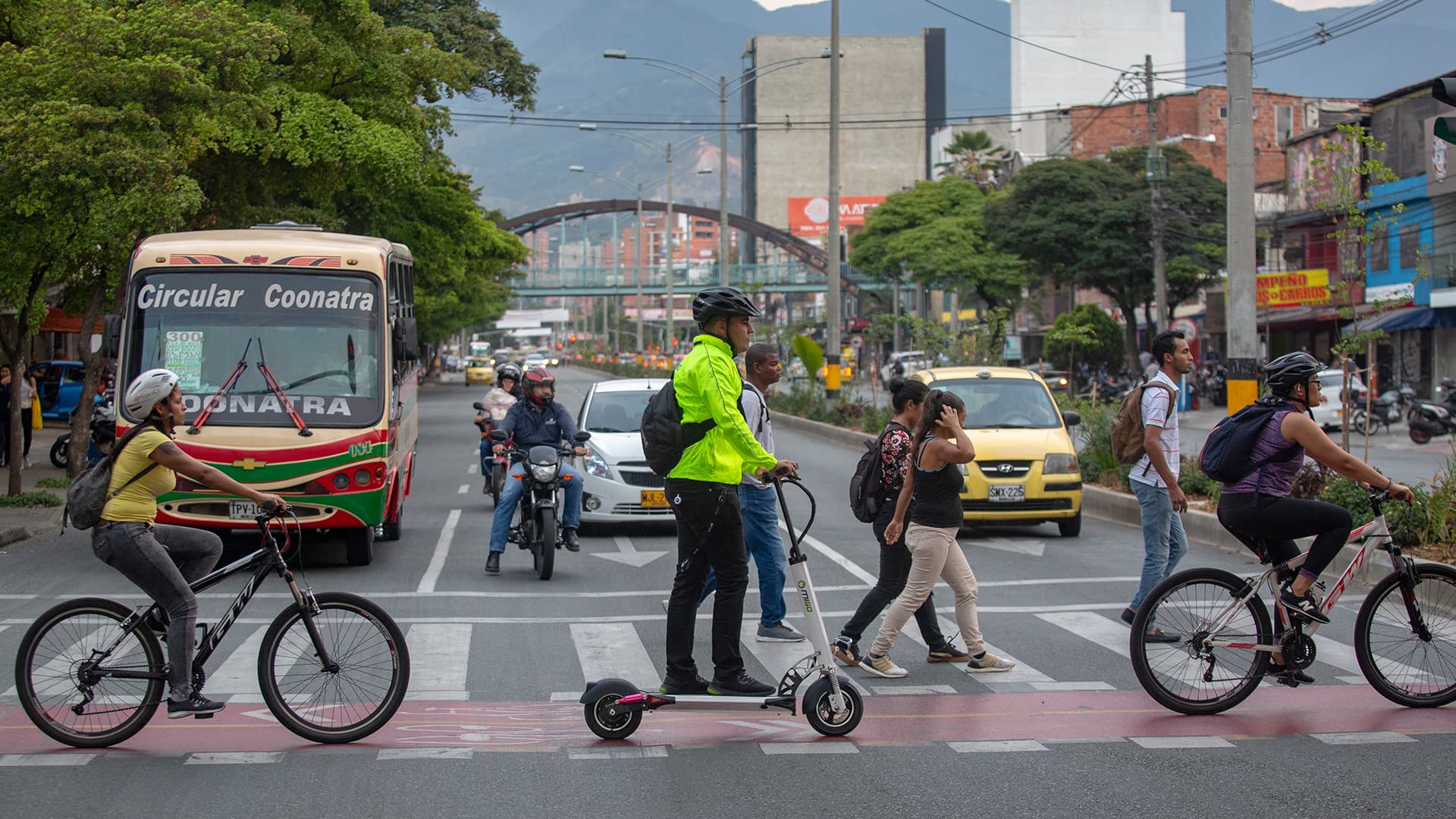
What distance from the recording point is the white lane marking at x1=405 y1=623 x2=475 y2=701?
794 centimetres

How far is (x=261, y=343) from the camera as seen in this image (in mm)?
12836

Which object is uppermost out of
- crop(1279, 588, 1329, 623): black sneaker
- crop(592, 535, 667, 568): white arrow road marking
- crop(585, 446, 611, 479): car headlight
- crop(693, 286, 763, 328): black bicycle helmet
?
crop(693, 286, 763, 328): black bicycle helmet

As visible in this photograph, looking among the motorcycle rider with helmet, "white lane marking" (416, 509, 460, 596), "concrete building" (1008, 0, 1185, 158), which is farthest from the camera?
"concrete building" (1008, 0, 1185, 158)

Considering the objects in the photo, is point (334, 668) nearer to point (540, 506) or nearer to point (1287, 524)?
point (1287, 524)

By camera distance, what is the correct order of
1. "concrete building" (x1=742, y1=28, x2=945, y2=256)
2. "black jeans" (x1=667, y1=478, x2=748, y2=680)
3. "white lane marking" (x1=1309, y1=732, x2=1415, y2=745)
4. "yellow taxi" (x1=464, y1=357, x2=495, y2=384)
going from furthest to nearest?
"concrete building" (x1=742, y1=28, x2=945, y2=256) → "yellow taxi" (x1=464, y1=357, x2=495, y2=384) → "white lane marking" (x1=1309, y1=732, x2=1415, y2=745) → "black jeans" (x1=667, y1=478, x2=748, y2=680)

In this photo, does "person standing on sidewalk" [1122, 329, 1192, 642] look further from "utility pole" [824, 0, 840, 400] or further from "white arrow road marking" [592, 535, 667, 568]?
"utility pole" [824, 0, 840, 400]

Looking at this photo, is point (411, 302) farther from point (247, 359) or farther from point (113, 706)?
point (113, 706)

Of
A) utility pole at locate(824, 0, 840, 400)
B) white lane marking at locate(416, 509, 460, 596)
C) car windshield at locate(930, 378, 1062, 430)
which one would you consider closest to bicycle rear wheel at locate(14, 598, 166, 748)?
white lane marking at locate(416, 509, 460, 596)

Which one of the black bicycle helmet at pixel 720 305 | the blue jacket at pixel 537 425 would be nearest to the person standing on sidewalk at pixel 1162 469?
the black bicycle helmet at pixel 720 305

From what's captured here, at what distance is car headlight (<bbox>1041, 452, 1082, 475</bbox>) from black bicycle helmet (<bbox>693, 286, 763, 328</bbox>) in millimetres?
8772

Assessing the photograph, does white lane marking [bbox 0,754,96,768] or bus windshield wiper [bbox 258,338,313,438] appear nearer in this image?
white lane marking [bbox 0,754,96,768]

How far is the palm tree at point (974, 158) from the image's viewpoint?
277 ft

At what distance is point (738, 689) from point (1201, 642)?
2374mm

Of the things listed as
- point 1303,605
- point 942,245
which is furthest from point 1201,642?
point 942,245
